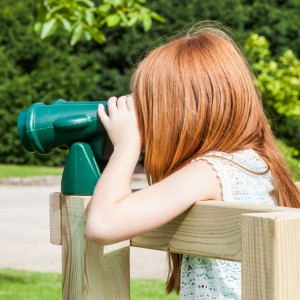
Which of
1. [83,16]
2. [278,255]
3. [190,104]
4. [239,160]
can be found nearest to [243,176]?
[239,160]

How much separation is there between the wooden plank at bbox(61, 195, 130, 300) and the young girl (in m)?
0.12

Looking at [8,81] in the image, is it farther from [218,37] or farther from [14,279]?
[218,37]

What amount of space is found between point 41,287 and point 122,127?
4252 millimetres

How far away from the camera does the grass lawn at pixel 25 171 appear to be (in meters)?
16.1

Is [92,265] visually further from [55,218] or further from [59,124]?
[59,124]

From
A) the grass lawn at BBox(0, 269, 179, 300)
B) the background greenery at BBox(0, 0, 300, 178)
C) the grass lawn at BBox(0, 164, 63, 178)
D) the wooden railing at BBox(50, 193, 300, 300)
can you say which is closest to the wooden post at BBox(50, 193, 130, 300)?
the wooden railing at BBox(50, 193, 300, 300)

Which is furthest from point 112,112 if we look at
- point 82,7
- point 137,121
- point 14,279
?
point 14,279

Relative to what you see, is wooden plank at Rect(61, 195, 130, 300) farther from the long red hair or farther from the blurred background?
the blurred background

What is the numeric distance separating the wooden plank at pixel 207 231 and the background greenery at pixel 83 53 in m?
14.7

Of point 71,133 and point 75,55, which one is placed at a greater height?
point 71,133

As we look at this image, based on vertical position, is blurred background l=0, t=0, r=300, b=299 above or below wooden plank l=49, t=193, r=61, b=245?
below

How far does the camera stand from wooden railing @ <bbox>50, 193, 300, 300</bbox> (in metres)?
1.34

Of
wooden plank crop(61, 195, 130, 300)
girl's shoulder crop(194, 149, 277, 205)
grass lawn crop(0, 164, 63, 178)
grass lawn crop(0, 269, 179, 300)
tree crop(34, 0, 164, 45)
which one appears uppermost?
girl's shoulder crop(194, 149, 277, 205)

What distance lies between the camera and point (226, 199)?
1.79 metres
